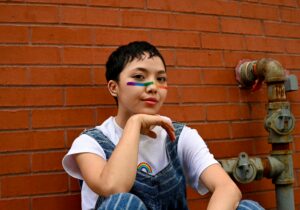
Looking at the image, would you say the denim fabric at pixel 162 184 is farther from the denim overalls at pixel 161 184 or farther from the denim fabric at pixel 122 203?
the denim fabric at pixel 122 203

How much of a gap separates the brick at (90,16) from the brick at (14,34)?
0.20m

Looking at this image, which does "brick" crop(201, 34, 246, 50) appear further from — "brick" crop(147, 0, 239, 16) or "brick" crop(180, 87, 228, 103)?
"brick" crop(180, 87, 228, 103)

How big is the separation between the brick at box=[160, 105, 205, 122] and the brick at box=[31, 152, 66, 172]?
60 centimetres

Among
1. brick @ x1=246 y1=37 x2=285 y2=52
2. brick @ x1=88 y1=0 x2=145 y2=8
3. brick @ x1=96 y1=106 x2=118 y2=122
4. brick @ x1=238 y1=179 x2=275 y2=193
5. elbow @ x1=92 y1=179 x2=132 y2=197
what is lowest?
brick @ x1=238 y1=179 x2=275 y2=193

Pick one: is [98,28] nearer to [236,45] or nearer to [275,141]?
[236,45]

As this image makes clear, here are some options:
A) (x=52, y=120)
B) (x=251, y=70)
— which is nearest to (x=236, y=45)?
(x=251, y=70)

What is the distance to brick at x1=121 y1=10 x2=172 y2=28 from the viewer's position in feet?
6.72

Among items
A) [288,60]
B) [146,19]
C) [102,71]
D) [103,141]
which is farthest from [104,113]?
[288,60]

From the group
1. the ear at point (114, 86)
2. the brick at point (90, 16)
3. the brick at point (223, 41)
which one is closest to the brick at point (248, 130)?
the brick at point (223, 41)

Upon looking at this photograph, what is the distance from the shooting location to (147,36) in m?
2.08

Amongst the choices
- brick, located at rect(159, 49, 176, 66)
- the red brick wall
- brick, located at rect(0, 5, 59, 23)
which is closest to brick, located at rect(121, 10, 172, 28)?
the red brick wall

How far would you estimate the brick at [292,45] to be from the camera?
2412 mm

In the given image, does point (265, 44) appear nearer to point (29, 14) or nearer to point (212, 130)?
point (212, 130)

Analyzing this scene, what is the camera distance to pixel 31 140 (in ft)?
5.95
